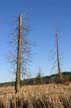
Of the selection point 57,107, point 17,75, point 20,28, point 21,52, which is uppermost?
point 20,28

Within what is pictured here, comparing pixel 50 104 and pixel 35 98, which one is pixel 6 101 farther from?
pixel 50 104

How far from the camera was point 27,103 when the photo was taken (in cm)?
982

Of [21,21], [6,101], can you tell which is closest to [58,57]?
[21,21]

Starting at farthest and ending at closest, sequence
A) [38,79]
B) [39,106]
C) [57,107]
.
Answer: [38,79] < [39,106] < [57,107]

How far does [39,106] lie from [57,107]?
3.32 feet

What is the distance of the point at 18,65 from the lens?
24.2 metres

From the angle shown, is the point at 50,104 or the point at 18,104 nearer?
the point at 50,104

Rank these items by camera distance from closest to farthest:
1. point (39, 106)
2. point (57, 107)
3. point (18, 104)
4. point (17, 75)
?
point (57, 107), point (39, 106), point (18, 104), point (17, 75)

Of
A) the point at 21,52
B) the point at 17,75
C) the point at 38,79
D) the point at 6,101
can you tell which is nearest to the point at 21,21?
the point at 21,52

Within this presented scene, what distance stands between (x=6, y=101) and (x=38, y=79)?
5131 centimetres

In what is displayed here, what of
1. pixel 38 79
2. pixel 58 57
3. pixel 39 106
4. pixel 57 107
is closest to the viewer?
pixel 57 107

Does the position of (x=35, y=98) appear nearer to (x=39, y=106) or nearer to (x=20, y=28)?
(x=39, y=106)

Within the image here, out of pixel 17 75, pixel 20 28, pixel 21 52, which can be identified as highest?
pixel 20 28

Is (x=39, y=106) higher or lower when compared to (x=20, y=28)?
lower
